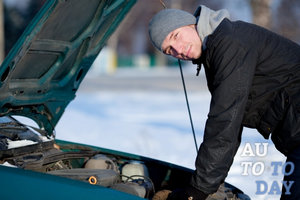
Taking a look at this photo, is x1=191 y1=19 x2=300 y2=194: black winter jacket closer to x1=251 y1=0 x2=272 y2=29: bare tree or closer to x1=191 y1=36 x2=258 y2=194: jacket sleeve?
x1=191 y1=36 x2=258 y2=194: jacket sleeve

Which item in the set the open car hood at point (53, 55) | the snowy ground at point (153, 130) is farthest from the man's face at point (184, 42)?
the snowy ground at point (153, 130)

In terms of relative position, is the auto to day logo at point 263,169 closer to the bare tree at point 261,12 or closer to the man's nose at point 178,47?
the man's nose at point 178,47

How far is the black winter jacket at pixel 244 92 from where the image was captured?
7.75ft

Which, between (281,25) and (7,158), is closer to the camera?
(7,158)

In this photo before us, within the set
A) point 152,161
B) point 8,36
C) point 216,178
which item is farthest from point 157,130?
point 8,36

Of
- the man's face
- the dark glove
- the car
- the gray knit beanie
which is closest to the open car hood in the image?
the car

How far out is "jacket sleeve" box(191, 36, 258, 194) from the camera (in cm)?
236

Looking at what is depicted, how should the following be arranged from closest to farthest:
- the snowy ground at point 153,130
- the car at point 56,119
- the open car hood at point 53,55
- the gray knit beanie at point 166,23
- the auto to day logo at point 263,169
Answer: the car at point 56,119 → the gray knit beanie at point 166,23 → the auto to day logo at point 263,169 → the open car hood at point 53,55 → the snowy ground at point 153,130

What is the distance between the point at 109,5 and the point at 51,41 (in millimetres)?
495

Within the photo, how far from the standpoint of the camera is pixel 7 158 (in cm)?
282

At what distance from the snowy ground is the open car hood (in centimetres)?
151

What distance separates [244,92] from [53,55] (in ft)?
5.01

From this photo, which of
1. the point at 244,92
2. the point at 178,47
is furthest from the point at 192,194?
the point at 178,47

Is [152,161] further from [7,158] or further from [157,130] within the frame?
[157,130]
